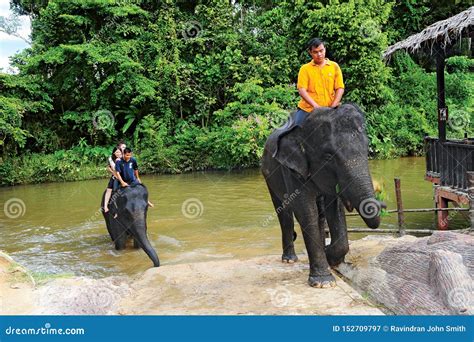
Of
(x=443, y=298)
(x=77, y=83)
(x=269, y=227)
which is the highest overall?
(x=77, y=83)

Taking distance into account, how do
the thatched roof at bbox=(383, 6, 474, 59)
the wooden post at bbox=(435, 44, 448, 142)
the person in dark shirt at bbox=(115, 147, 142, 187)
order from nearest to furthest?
the thatched roof at bbox=(383, 6, 474, 59), the person in dark shirt at bbox=(115, 147, 142, 187), the wooden post at bbox=(435, 44, 448, 142)

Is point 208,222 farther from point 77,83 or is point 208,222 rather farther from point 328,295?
point 77,83

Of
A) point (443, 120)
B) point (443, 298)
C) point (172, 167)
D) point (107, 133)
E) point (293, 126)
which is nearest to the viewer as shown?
point (443, 298)

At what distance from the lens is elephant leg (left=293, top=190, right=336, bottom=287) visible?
4.91 m

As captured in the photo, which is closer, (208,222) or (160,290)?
(160,290)

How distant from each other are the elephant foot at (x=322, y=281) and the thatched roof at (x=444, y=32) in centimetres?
546

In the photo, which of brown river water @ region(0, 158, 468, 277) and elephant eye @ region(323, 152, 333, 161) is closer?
elephant eye @ region(323, 152, 333, 161)

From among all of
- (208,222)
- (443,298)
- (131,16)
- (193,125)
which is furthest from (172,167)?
(443,298)

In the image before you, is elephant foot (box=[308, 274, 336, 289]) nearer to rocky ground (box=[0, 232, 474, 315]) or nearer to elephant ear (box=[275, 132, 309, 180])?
rocky ground (box=[0, 232, 474, 315])

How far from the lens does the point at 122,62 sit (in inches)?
886

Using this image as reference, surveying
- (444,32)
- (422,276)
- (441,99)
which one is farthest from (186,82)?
(422,276)

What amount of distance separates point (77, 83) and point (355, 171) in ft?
71.9

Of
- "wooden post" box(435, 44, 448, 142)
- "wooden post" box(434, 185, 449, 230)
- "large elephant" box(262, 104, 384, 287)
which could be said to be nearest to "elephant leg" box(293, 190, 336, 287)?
"large elephant" box(262, 104, 384, 287)

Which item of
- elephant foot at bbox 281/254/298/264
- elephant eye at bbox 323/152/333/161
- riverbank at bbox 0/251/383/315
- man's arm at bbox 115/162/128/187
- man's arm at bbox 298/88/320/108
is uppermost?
man's arm at bbox 298/88/320/108
